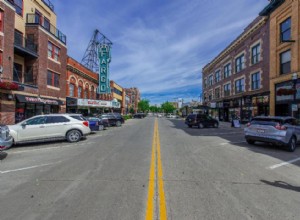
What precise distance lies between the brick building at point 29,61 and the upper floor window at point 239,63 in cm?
2582

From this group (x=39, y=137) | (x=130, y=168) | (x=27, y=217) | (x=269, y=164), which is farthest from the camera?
(x=39, y=137)

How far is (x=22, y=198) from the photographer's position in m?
4.37

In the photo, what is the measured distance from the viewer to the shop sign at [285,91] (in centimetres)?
1953

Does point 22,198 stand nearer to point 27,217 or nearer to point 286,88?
point 27,217

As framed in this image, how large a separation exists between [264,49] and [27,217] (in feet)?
95.9

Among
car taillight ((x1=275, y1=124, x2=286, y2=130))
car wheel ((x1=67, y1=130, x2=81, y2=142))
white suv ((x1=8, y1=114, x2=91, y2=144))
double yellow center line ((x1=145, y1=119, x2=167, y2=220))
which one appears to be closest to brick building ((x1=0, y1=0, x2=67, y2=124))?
white suv ((x1=8, y1=114, x2=91, y2=144))

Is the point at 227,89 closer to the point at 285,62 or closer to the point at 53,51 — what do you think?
the point at 285,62

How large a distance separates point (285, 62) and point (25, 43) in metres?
26.0

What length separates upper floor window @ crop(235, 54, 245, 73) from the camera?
32.1 m

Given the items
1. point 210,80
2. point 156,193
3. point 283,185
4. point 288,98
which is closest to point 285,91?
point 288,98

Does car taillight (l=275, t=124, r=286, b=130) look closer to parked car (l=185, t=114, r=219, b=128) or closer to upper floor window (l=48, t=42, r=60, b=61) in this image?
parked car (l=185, t=114, r=219, b=128)

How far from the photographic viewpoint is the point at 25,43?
67.1 ft

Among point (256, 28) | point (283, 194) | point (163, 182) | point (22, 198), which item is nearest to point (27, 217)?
point (22, 198)

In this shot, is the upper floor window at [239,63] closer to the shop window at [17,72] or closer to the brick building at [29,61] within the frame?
the brick building at [29,61]
